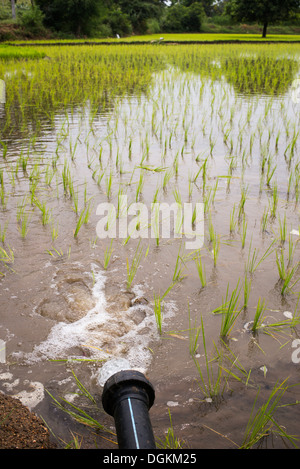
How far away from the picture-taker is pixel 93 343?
5.10ft

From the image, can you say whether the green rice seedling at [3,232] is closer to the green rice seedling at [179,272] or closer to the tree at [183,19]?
the green rice seedling at [179,272]

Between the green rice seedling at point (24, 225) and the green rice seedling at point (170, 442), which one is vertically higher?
the green rice seedling at point (24, 225)

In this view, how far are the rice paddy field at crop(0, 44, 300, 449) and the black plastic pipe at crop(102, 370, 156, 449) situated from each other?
158 millimetres

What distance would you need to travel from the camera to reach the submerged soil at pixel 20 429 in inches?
42.0

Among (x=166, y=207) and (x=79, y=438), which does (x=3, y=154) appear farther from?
(x=79, y=438)

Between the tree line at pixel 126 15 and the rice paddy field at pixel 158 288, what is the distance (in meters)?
23.0

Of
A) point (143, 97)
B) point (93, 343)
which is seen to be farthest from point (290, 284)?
point (143, 97)

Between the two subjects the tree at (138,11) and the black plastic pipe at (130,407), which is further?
the tree at (138,11)

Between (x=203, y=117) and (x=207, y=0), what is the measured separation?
1887 inches

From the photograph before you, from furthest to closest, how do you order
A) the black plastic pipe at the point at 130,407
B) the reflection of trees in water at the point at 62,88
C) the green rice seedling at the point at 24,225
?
the reflection of trees in water at the point at 62,88, the green rice seedling at the point at 24,225, the black plastic pipe at the point at 130,407

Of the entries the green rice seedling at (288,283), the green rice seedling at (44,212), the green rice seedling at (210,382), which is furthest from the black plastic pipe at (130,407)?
the green rice seedling at (44,212)

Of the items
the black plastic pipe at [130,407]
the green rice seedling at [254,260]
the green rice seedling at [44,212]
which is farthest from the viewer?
the green rice seedling at [44,212]

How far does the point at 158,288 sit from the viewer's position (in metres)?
1.90

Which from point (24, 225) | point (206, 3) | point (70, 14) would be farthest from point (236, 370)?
point (206, 3)
